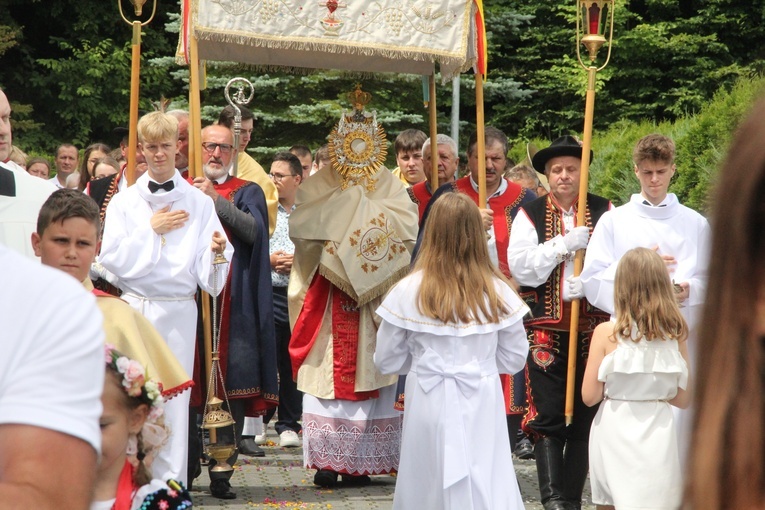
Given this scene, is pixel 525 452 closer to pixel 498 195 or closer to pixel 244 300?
pixel 498 195

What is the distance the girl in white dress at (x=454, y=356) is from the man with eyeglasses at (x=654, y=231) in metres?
1.12

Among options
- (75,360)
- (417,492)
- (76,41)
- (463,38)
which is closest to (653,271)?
(417,492)

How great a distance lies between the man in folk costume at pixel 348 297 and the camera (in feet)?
24.6

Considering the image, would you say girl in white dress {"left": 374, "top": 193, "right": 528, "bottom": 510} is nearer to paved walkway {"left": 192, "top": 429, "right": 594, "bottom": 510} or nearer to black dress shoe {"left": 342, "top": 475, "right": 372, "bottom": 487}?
paved walkway {"left": 192, "top": 429, "right": 594, "bottom": 510}

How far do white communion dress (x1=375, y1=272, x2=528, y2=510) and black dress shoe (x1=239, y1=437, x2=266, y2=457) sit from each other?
3.15m

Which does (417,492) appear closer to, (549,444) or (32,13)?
(549,444)

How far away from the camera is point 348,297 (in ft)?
25.1

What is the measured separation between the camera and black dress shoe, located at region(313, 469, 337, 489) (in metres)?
7.48

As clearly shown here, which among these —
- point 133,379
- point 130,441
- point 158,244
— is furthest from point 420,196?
point 133,379

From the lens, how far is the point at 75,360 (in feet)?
5.12

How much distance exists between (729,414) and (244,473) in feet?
23.0

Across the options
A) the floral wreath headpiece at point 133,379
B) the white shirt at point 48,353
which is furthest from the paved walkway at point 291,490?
the white shirt at point 48,353

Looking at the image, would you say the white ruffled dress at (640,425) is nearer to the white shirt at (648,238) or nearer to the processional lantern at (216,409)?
the white shirt at (648,238)

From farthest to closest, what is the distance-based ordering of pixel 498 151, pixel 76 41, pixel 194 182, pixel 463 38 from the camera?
pixel 76 41
pixel 498 151
pixel 463 38
pixel 194 182
